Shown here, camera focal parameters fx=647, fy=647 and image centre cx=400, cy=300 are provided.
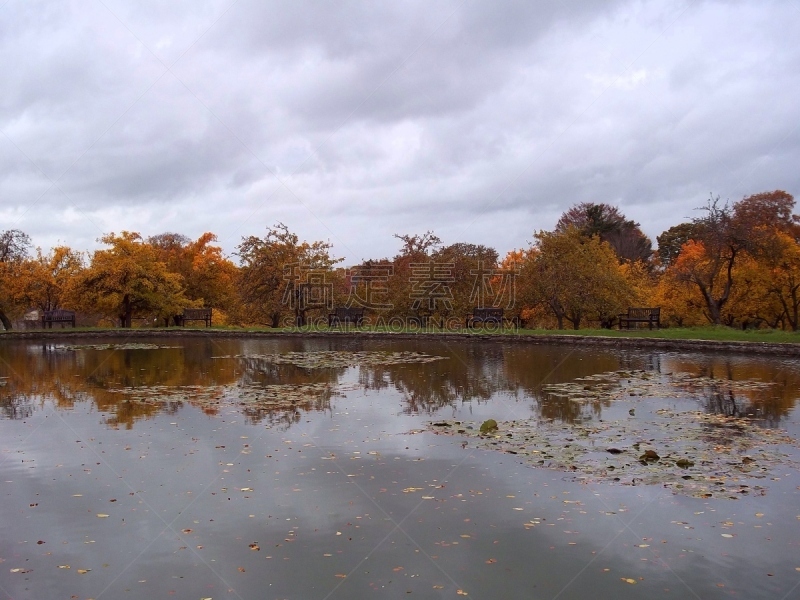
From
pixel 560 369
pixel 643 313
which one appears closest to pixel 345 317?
pixel 643 313

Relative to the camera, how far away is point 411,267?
100 ft

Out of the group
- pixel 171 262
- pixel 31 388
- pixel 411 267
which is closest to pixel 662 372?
pixel 31 388

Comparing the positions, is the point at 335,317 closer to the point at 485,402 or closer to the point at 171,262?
the point at 171,262

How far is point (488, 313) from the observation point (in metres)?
27.8

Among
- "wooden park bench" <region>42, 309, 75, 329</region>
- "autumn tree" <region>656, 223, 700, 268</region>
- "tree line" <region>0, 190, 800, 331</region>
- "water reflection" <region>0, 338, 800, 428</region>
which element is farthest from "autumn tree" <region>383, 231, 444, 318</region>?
"autumn tree" <region>656, 223, 700, 268</region>

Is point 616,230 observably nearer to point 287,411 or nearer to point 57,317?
point 57,317

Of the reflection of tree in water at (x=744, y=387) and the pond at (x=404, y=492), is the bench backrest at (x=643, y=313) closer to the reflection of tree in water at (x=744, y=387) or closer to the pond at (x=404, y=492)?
the reflection of tree in water at (x=744, y=387)

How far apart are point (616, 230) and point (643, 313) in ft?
98.9

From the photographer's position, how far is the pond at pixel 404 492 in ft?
14.4

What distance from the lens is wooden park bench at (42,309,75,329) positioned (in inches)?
1359

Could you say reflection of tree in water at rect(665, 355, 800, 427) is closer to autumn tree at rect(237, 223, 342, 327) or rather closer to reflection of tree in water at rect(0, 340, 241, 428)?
reflection of tree in water at rect(0, 340, 241, 428)

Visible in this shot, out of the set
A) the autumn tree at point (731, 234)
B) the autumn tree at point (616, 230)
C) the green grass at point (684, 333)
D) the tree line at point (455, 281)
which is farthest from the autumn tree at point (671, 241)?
the green grass at point (684, 333)

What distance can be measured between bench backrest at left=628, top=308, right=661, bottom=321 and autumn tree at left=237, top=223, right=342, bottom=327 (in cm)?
1520

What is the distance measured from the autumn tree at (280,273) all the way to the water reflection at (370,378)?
1102 cm
